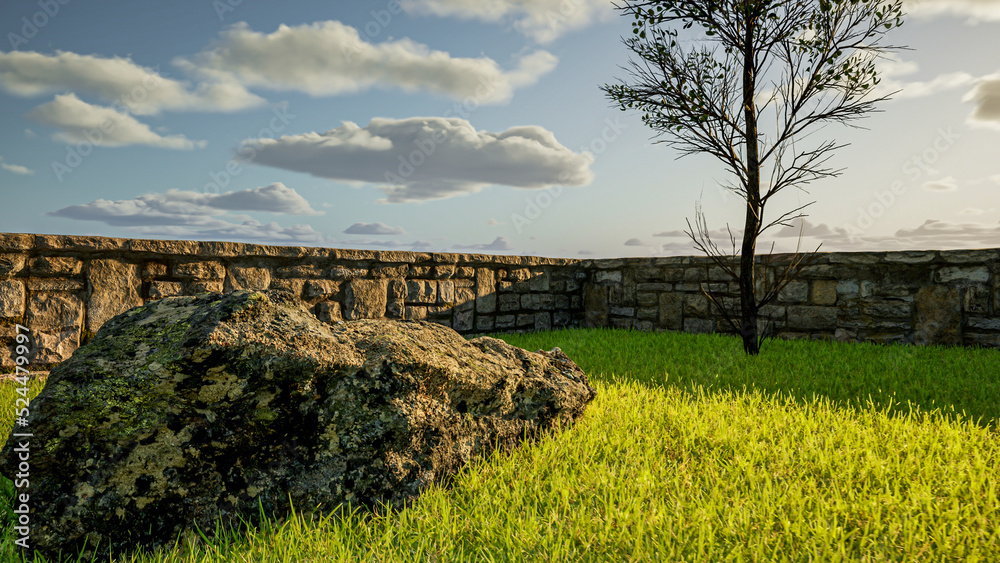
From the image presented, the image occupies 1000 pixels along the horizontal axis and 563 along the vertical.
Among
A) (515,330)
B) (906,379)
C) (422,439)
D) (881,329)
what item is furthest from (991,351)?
(422,439)

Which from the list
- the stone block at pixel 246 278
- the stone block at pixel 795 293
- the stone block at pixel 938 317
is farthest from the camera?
the stone block at pixel 795 293

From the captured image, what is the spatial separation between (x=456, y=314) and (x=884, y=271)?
199 inches

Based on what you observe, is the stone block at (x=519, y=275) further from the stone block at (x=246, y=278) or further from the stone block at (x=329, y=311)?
the stone block at (x=246, y=278)

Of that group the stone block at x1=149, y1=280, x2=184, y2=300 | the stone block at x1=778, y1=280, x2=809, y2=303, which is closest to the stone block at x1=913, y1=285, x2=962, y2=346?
the stone block at x1=778, y1=280, x2=809, y2=303

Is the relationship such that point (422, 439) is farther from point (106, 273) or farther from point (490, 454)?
point (106, 273)

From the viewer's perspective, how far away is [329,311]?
223 inches

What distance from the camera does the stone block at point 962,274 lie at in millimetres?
5812

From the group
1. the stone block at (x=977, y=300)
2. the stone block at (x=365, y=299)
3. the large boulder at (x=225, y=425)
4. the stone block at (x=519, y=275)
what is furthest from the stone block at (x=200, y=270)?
the stone block at (x=977, y=300)

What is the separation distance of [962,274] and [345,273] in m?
6.71

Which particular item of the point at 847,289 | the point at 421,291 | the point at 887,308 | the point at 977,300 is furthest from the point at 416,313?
the point at 977,300

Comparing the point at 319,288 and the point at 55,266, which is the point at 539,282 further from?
the point at 55,266

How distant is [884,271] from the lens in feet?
20.7

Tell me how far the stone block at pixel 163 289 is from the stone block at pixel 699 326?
6.10 m

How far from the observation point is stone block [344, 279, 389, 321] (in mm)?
5805
